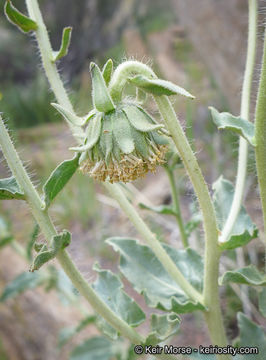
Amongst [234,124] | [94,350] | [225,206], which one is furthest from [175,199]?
[94,350]

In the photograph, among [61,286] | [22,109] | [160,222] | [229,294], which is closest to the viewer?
[229,294]

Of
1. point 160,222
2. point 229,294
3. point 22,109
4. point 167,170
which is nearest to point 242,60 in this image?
point 160,222

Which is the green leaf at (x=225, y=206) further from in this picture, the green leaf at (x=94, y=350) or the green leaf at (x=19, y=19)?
the green leaf at (x=94, y=350)

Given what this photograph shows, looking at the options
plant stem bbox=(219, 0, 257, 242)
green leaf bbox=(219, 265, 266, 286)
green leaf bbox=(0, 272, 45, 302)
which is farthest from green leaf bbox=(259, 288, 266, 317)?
green leaf bbox=(0, 272, 45, 302)

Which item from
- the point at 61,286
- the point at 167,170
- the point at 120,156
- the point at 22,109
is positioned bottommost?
the point at 22,109

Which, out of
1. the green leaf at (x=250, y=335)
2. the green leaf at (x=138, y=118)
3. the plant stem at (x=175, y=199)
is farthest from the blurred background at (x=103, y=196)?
the green leaf at (x=250, y=335)

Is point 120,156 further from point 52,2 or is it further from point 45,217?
point 52,2
